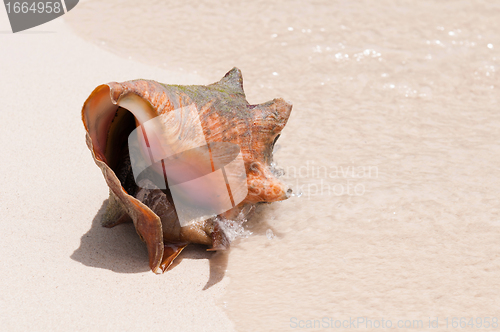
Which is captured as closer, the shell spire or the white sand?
the white sand

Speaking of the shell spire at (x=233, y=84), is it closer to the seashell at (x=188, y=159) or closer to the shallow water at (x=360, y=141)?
the seashell at (x=188, y=159)

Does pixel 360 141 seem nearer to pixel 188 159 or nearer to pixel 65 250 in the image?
pixel 188 159

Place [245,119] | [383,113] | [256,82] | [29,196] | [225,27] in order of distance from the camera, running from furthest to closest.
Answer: [225,27]
[256,82]
[383,113]
[29,196]
[245,119]

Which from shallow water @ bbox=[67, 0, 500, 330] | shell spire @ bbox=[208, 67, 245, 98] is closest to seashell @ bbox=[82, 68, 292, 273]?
shell spire @ bbox=[208, 67, 245, 98]

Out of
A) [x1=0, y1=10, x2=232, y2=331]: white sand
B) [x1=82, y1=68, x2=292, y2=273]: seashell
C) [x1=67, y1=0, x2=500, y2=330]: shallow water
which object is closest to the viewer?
[x1=0, y1=10, x2=232, y2=331]: white sand

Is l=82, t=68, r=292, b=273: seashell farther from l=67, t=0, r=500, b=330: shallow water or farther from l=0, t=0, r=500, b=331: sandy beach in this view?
l=67, t=0, r=500, b=330: shallow water

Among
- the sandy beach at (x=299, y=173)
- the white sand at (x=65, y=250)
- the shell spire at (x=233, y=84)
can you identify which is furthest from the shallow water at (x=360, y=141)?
the shell spire at (x=233, y=84)

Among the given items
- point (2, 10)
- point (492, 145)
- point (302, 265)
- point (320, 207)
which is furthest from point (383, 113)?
point (2, 10)

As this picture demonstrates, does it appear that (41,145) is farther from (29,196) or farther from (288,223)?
(288,223)
